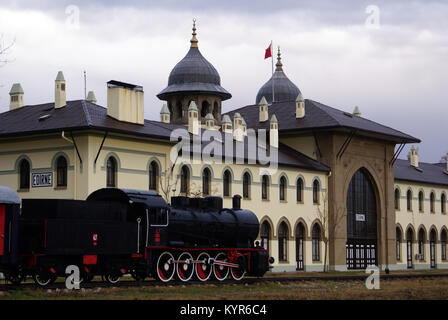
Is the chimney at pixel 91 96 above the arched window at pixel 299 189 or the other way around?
above

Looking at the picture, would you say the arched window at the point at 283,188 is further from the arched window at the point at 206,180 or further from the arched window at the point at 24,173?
the arched window at the point at 24,173

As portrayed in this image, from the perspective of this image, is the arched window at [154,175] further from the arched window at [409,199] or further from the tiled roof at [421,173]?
the arched window at [409,199]

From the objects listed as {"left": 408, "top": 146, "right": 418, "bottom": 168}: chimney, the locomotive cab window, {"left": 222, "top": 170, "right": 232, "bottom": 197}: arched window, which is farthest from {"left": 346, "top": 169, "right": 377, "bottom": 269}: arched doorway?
the locomotive cab window

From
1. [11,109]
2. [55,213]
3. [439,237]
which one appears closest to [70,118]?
[11,109]

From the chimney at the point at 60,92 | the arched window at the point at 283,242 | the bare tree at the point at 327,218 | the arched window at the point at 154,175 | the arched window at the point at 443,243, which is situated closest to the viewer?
the arched window at the point at 154,175

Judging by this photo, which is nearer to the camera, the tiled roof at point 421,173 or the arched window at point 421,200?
the tiled roof at point 421,173

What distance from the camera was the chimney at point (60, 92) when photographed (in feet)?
137

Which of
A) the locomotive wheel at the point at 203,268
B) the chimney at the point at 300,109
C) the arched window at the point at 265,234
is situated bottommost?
the locomotive wheel at the point at 203,268

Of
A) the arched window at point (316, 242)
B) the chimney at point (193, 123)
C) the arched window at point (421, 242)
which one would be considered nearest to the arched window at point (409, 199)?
the arched window at point (421, 242)

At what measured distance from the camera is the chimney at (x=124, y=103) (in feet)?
133

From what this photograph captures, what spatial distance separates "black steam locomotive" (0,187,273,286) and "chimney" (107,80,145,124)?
10149 mm

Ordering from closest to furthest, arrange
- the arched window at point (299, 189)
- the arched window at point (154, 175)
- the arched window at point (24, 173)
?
the arched window at point (24, 173), the arched window at point (154, 175), the arched window at point (299, 189)

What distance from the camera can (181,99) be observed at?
65000 mm

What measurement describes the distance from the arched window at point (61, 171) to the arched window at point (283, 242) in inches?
593
